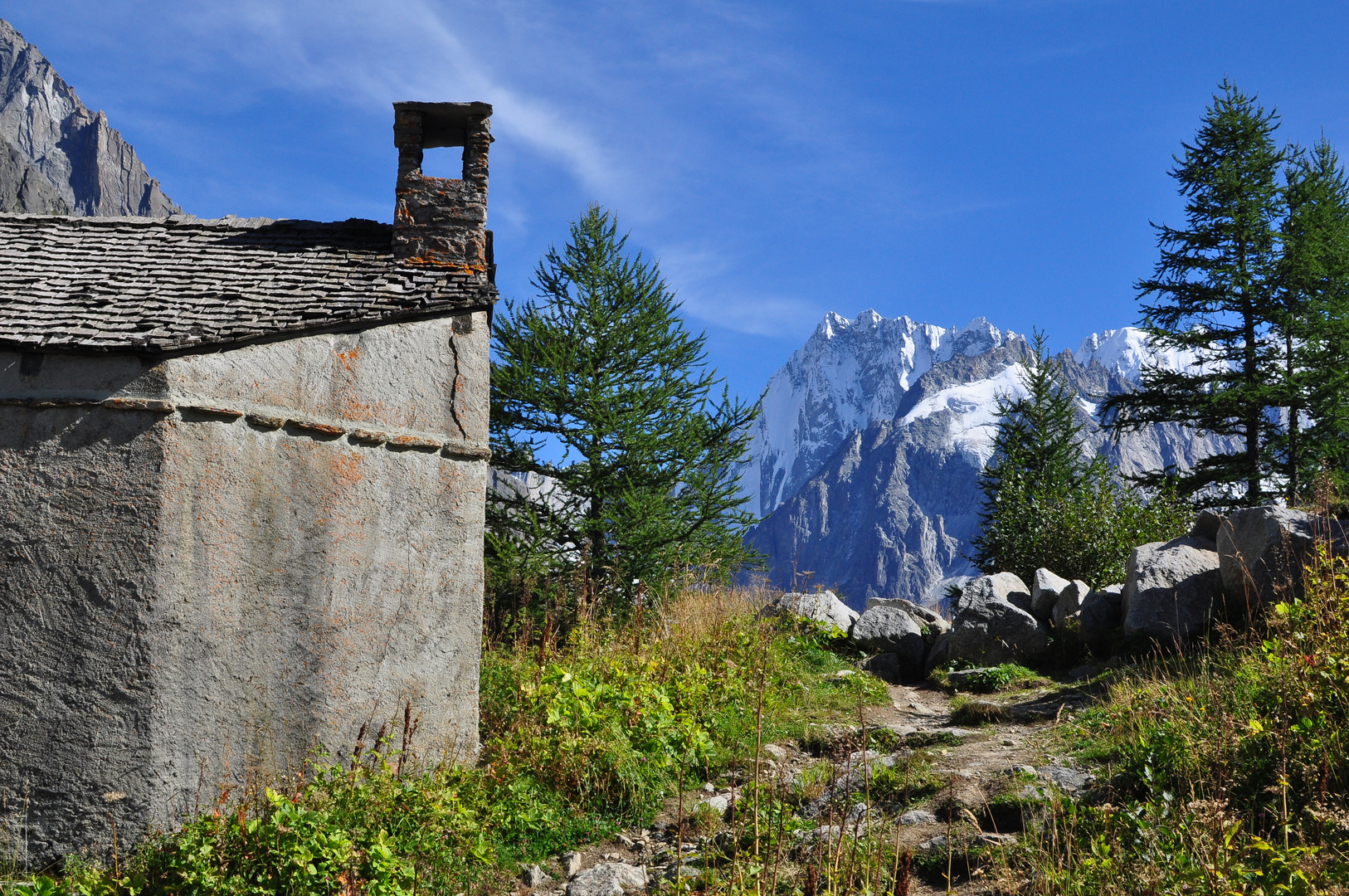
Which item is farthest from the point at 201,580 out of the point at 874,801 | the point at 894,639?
the point at 894,639

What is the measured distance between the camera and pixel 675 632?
8180 mm

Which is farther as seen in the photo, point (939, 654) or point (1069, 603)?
point (939, 654)

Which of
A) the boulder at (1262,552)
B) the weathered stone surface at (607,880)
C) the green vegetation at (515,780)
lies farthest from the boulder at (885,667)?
the weathered stone surface at (607,880)

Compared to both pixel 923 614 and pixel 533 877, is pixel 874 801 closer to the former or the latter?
pixel 533 877

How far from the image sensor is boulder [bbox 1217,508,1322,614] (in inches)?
299

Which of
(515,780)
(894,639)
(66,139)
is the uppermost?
(66,139)

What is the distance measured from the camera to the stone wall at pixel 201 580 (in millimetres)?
5348

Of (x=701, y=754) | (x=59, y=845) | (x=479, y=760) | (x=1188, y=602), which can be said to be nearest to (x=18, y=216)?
(x=59, y=845)

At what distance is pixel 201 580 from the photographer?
5.60 metres

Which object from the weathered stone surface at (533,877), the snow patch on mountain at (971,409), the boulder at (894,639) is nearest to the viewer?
the weathered stone surface at (533,877)

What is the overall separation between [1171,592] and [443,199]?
8.77 meters

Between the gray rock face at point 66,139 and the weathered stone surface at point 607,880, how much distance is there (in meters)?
124

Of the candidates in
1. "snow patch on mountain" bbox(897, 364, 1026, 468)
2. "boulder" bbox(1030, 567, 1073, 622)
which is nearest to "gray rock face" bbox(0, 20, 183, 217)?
"boulder" bbox(1030, 567, 1073, 622)

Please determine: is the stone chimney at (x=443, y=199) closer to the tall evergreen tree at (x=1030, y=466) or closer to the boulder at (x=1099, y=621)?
the boulder at (x=1099, y=621)
